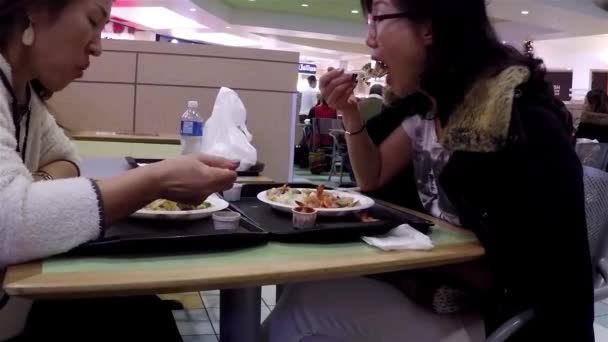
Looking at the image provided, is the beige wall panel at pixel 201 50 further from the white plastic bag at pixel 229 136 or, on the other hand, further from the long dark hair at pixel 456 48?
the long dark hair at pixel 456 48

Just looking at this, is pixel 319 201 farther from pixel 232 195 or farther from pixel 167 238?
pixel 167 238

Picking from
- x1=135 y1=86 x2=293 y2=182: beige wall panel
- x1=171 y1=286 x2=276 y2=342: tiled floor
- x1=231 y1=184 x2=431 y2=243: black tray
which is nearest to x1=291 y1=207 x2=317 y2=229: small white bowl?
x1=231 y1=184 x2=431 y2=243: black tray

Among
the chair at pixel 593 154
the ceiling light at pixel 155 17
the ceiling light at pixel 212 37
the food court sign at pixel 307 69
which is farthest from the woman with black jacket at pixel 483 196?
the food court sign at pixel 307 69

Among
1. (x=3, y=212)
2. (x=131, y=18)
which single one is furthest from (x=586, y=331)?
(x=131, y=18)

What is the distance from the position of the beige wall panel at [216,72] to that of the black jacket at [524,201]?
2.58 meters

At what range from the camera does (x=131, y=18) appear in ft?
42.9

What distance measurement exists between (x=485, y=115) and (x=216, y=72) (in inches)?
107

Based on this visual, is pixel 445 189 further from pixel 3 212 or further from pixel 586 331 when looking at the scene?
pixel 3 212

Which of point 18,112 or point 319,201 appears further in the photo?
point 319,201

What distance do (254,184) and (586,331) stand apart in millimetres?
803

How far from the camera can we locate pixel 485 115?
1021 mm

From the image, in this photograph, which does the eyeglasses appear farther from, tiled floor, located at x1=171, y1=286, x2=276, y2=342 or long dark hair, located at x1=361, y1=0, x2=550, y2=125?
tiled floor, located at x1=171, y1=286, x2=276, y2=342

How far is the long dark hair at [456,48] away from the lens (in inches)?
45.0

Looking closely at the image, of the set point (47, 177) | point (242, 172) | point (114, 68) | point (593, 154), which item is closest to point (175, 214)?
point (47, 177)
